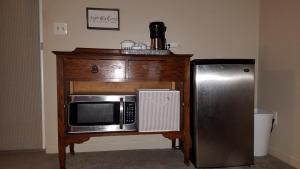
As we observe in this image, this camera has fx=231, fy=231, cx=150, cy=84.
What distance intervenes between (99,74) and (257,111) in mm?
1508

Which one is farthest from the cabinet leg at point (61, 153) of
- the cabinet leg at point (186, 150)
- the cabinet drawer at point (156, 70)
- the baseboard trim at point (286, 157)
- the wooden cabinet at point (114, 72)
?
the baseboard trim at point (286, 157)

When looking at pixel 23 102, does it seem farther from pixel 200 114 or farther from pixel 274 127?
pixel 274 127

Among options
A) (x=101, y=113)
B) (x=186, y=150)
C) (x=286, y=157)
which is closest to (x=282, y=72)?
(x=286, y=157)

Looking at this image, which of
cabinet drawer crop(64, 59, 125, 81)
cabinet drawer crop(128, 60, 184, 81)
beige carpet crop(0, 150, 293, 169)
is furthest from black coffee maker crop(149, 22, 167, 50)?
beige carpet crop(0, 150, 293, 169)

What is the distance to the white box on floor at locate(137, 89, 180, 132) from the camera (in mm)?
1767

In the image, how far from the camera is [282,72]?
2.02m

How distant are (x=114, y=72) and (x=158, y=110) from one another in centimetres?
44

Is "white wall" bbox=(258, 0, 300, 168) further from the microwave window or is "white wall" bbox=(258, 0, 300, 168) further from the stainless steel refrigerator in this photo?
the microwave window

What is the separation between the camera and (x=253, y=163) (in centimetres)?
186

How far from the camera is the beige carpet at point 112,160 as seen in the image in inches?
72.8

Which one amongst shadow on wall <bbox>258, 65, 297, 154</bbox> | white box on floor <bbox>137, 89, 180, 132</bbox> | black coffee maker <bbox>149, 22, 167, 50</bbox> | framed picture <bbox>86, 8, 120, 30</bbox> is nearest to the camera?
white box on floor <bbox>137, 89, 180, 132</bbox>

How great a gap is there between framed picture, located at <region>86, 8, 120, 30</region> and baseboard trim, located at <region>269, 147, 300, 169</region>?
6.04 feet

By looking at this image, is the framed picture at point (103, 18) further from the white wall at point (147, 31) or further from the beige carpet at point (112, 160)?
the beige carpet at point (112, 160)

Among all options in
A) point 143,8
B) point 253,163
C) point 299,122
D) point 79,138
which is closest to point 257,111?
point 299,122
